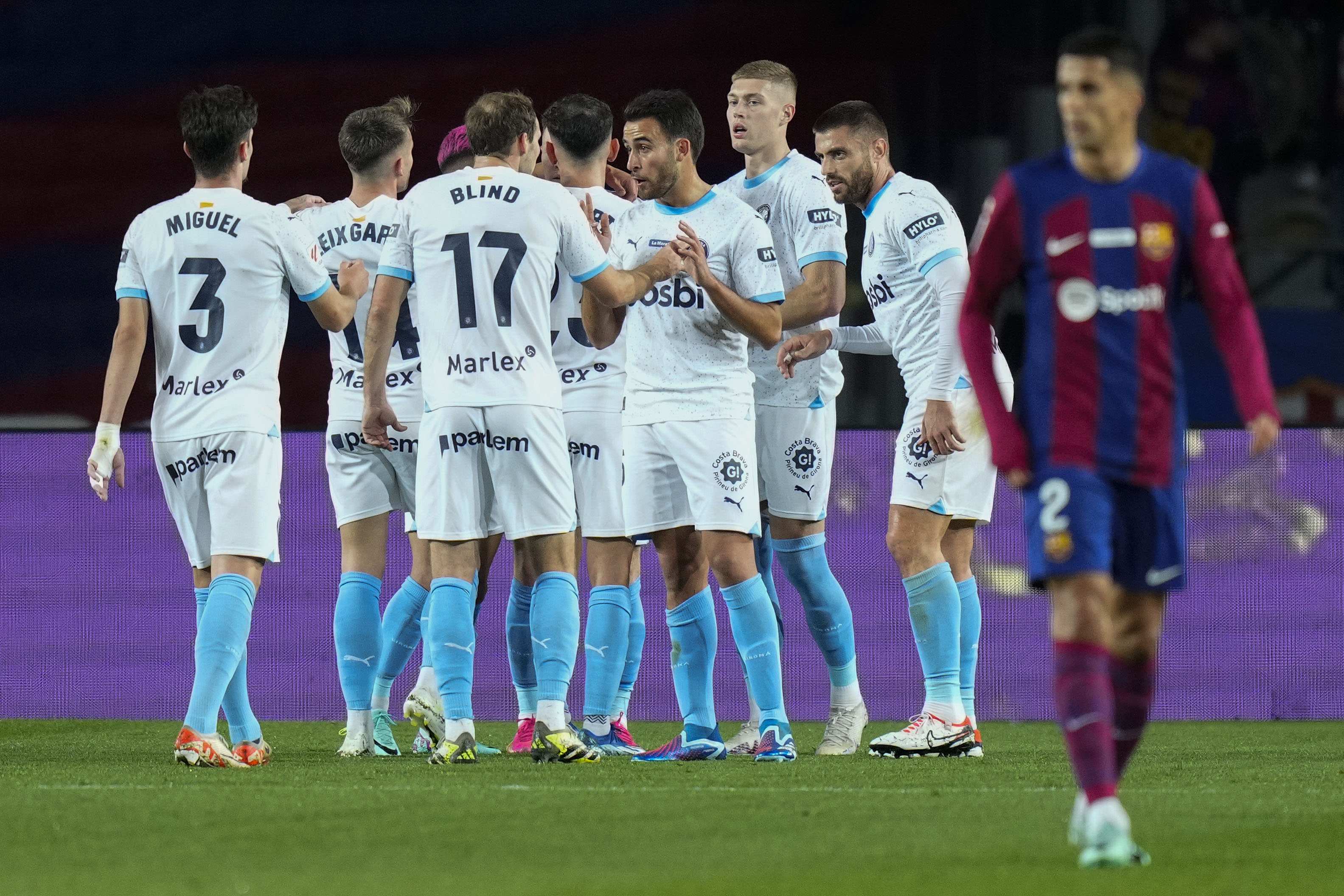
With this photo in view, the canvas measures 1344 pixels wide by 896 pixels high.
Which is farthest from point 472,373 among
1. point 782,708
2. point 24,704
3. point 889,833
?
point 24,704

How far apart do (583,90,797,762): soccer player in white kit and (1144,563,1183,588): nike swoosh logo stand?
2.08 metres

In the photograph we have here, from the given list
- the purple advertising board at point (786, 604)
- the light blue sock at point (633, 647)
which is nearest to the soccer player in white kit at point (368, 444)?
the light blue sock at point (633, 647)

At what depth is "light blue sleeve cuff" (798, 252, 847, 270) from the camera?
21.0 feet

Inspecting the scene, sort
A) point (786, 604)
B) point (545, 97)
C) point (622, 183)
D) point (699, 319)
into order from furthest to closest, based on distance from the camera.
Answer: point (545, 97)
point (786, 604)
point (622, 183)
point (699, 319)

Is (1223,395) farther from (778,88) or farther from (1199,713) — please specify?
(778,88)

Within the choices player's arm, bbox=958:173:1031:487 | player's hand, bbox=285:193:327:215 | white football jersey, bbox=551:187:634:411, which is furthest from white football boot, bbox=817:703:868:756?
player's arm, bbox=958:173:1031:487

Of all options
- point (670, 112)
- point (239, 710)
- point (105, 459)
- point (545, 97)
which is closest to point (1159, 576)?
point (670, 112)

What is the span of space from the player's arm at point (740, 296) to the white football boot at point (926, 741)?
134 centimetres

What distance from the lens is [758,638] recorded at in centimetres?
598

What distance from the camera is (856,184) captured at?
654 centimetres

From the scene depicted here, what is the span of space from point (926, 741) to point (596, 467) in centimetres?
140

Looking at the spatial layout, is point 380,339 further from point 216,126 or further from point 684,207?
point 684,207

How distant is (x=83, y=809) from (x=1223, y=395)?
6447 mm

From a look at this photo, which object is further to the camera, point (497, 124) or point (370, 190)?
point (370, 190)
